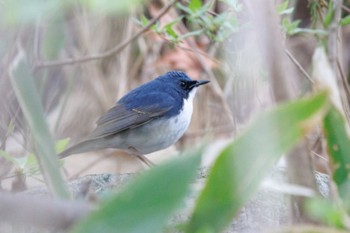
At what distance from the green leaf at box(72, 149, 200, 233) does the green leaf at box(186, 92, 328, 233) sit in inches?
3.6

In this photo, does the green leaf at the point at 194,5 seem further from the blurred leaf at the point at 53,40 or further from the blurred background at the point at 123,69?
the blurred leaf at the point at 53,40

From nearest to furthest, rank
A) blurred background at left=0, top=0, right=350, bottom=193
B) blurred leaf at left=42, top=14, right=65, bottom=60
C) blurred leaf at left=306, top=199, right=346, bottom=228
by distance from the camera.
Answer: blurred leaf at left=306, top=199, right=346, bottom=228 → blurred leaf at left=42, top=14, right=65, bottom=60 → blurred background at left=0, top=0, right=350, bottom=193

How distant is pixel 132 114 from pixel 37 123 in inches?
116

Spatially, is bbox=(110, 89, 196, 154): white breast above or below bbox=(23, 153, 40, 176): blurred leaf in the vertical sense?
below

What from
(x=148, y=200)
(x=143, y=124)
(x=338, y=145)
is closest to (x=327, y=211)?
(x=148, y=200)

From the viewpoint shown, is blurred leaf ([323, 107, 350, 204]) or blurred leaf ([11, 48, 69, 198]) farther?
blurred leaf ([323, 107, 350, 204])

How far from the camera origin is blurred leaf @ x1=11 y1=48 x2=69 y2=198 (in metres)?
1.62

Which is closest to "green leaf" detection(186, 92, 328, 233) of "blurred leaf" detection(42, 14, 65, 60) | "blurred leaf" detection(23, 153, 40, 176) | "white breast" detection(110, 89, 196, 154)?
"blurred leaf" detection(23, 153, 40, 176)

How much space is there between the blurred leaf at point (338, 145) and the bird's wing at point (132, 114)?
2.76 metres

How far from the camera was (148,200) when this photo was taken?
141 cm

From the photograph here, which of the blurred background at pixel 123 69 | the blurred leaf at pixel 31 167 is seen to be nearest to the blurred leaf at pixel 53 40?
the blurred background at pixel 123 69

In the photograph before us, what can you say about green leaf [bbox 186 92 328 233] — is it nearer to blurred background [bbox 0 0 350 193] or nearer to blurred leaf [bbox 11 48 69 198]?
blurred leaf [bbox 11 48 69 198]

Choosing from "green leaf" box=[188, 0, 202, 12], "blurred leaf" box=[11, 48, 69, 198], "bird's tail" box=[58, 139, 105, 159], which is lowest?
"bird's tail" box=[58, 139, 105, 159]

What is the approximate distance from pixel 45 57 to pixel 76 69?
0.87 meters
